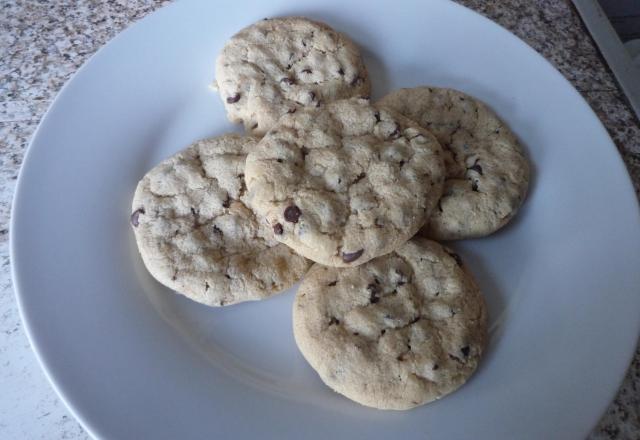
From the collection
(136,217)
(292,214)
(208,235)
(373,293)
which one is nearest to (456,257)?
(373,293)

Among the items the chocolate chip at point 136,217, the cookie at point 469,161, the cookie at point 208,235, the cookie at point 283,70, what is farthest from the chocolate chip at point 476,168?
the chocolate chip at point 136,217

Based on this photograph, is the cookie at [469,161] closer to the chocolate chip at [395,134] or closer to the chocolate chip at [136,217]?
the chocolate chip at [395,134]

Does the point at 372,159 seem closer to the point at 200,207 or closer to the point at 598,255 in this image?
the point at 200,207

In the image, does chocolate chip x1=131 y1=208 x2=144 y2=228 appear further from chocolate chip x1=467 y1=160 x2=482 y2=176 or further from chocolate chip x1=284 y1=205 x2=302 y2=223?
chocolate chip x1=467 y1=160 x2=482 y2=176

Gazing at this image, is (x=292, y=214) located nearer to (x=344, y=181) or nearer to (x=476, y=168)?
(x=344, y=181)

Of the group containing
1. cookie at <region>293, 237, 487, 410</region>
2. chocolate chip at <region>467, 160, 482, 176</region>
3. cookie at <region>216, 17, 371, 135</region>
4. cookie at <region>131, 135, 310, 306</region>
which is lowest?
cookie at <region>293, 237, 487, 410</region>

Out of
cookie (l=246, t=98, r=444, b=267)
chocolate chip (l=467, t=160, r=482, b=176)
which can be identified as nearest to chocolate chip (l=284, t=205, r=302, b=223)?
cookie (l=246, t=98, r=444, b=267)

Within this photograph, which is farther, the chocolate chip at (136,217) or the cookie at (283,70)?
the cookie at (283,70)

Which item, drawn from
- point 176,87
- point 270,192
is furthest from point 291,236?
point 176,87
